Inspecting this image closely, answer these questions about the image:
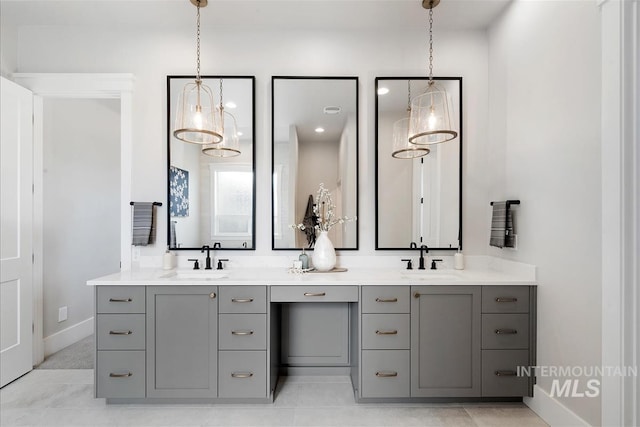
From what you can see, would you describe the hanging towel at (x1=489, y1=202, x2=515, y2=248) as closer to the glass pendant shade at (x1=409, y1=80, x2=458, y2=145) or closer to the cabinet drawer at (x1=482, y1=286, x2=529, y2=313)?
the cabinet drawer at (x1=482, y1=286, x2=529, y2=313)

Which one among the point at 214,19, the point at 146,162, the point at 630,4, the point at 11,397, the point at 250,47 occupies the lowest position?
the point at 11,397

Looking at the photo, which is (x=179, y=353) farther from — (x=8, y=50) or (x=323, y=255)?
(x=8, y=50)

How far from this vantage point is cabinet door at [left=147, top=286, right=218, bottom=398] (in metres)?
2.12

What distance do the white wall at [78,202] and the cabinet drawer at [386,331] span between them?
3.04m

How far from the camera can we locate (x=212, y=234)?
2.67 m

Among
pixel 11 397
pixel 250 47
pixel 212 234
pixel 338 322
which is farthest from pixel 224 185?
pixel 11 397

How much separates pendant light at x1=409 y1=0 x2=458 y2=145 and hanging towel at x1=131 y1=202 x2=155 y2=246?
7.09 feet

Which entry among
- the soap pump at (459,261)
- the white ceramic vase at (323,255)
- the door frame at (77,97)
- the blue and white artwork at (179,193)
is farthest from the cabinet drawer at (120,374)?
the soap pump at (459,261)

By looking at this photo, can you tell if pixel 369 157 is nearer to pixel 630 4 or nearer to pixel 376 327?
pixel 376 327

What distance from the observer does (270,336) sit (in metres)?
2.16

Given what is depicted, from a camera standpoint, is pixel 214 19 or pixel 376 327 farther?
pixel 214 19

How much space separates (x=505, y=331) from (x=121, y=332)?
2609 millimetres

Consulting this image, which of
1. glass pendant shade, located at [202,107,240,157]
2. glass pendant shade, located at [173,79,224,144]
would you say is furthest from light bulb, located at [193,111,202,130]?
glass pendant shade, located at [202,107,240,157]

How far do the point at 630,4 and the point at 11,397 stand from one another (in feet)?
14.2
